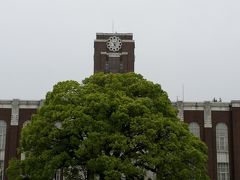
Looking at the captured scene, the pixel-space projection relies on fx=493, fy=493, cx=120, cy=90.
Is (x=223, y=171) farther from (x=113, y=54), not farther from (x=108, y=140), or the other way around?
(x=108, y=140)

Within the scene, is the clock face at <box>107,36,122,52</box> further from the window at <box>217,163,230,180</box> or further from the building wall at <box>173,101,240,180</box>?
the window at <box>217,163,230,180</box>

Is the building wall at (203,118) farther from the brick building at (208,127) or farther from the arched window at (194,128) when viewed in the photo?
the arched window at (194,128)

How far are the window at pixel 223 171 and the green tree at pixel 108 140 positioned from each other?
50.0 feet

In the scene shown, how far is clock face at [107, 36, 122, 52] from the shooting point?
170 ft

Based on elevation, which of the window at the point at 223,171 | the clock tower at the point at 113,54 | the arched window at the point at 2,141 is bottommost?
A: the window at the point at 223,171

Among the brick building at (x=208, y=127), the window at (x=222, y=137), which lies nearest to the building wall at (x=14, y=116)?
the brick building at (x=208, y=127)

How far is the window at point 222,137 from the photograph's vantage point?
42.1 metres

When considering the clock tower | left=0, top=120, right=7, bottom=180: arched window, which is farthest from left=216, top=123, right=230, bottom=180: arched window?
left=0, top=120, right=7, bottom=180: arched window

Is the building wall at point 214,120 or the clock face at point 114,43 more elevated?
the clock face at point 114,43

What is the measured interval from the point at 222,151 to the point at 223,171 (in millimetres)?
1680

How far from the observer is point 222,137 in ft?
139

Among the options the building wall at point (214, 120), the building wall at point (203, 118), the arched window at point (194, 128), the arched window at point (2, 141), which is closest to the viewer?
the arched window at point (2, 141)

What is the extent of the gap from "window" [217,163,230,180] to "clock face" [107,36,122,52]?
670 inches

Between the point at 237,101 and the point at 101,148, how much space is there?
68.2 ft
